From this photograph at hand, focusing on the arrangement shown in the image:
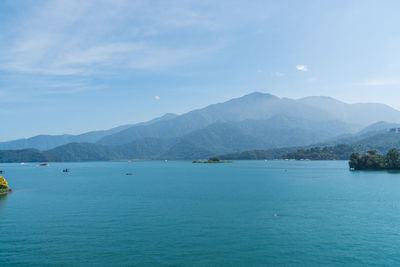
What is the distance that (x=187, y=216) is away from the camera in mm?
69812

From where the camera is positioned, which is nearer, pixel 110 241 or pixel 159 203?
pixel 110 241

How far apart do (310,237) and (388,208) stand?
37217 mm

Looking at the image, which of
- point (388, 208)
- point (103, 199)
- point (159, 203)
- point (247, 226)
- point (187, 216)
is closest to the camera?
point (247, 226)

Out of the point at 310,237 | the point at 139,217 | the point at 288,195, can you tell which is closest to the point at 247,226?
the point at 310,237

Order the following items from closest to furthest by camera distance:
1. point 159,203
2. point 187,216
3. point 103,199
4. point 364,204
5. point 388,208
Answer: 1. point 187,216
2. point 388,208
3. point 364,204
4. point 159,203
5. point 103,199

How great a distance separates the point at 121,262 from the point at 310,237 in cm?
2998

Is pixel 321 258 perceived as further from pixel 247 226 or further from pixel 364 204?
pixel 364 204

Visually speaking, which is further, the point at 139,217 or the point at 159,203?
the point at 159,203

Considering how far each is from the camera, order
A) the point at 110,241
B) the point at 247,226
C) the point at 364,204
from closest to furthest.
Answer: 1. the point at 110,241
2. the point at 247,226
3. the point at 364,204

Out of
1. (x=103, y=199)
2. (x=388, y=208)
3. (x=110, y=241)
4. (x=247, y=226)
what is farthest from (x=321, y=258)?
(x=103, y=199)

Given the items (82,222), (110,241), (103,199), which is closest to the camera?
(110,241)

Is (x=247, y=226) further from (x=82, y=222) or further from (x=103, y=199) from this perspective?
(x=103, y=199)

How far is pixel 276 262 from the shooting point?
138 feet

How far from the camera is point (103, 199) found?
325ft
